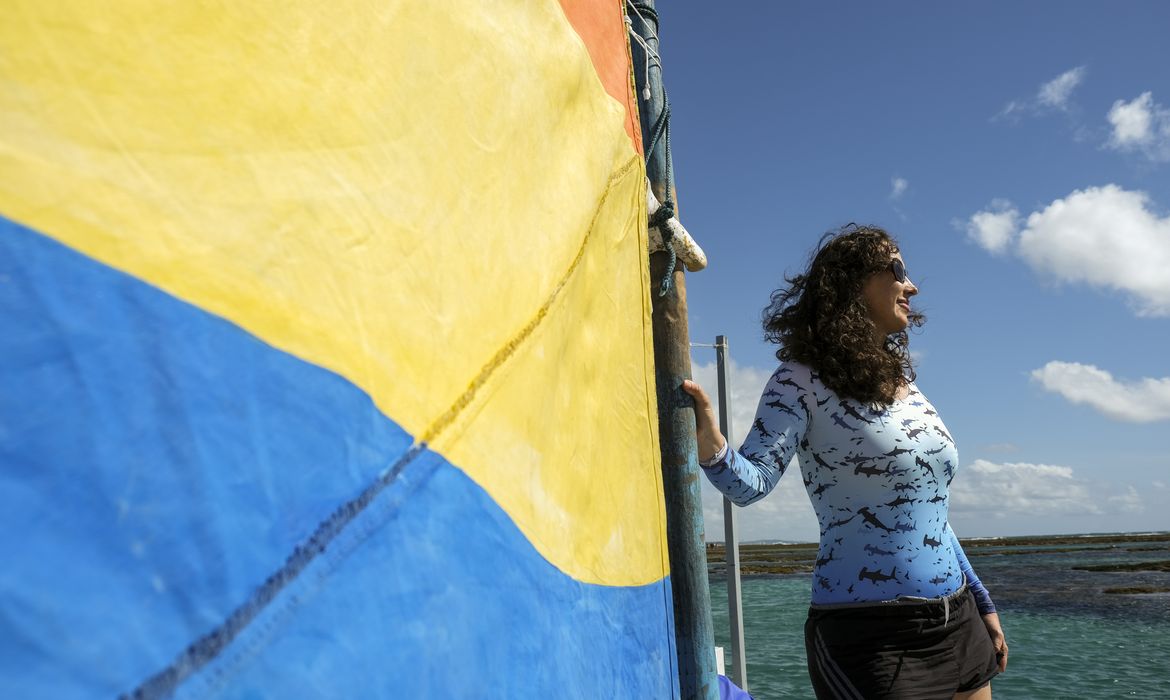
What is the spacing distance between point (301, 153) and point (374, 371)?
0.18 m

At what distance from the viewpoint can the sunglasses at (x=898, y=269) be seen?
2.04m

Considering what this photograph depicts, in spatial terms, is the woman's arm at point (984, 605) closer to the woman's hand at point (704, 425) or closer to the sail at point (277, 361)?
the woman's hand at point (704, 425)

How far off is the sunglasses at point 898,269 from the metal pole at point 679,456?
1.80 ft

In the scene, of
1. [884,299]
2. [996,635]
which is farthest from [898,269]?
[996,635]

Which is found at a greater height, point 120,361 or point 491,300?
point 491,300

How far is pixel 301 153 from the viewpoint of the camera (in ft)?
2.01

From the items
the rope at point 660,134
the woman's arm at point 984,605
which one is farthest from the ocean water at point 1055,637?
the rope at point 660,134

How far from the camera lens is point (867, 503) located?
1.76m

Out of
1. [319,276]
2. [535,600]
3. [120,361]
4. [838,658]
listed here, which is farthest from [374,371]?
[838,658]

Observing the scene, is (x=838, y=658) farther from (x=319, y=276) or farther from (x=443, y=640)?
(x=319, y=276)

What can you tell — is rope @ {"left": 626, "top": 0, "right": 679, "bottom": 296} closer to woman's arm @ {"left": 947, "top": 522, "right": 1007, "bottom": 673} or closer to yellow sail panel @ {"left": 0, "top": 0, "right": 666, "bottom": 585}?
yellow sail panel @ {"left": 0, "top": 0, "right": 666, "bottom": 585}

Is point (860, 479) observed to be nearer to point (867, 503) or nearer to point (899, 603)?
point (867, 503)

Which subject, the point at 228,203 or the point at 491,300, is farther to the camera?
the point at 491,300

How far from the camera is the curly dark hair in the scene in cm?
185
